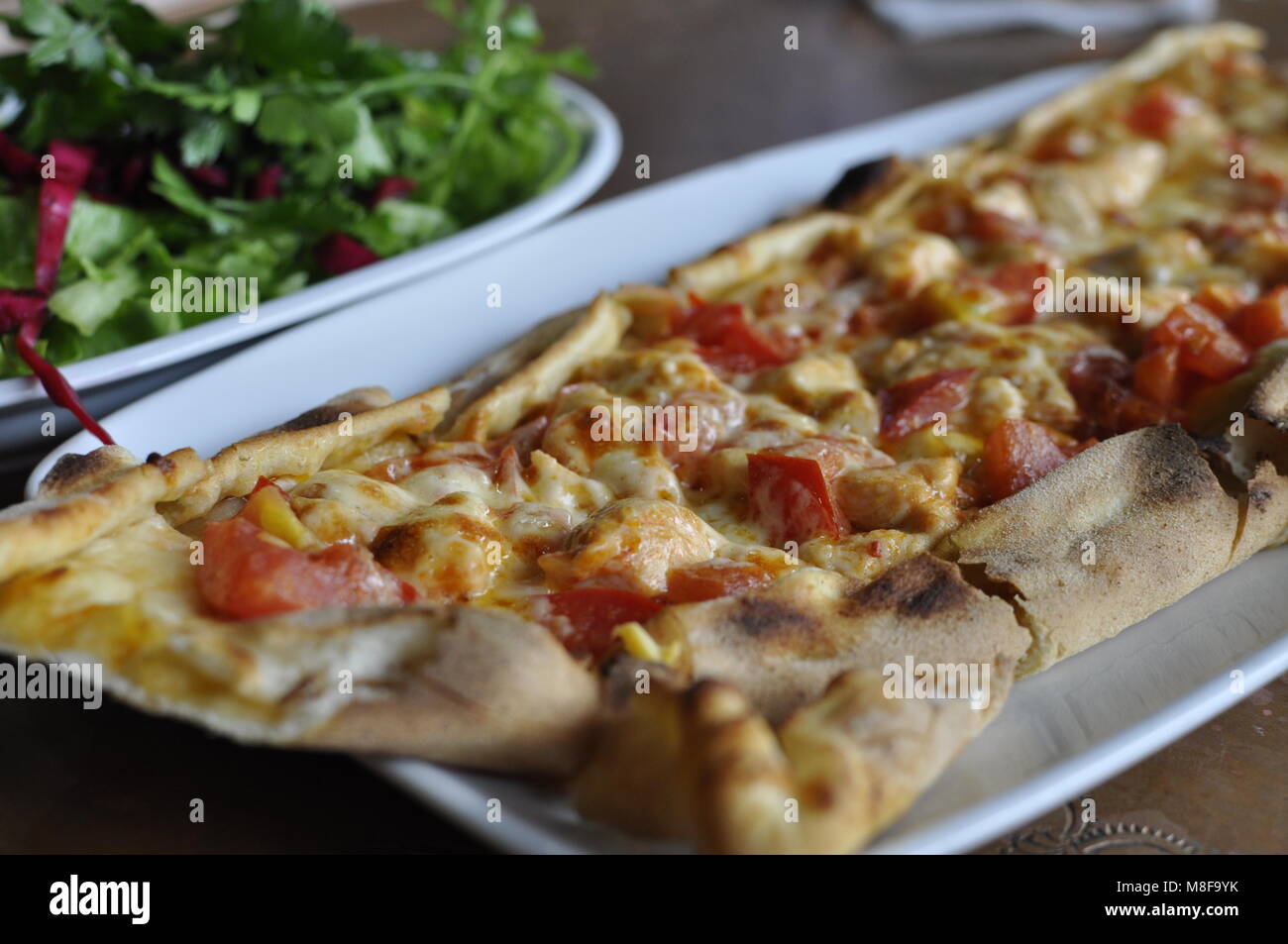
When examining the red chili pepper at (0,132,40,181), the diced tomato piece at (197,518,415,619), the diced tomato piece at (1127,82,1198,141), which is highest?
the diced tomato piece at (1127,82,1198,141)

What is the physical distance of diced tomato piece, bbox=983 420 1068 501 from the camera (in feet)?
9.65

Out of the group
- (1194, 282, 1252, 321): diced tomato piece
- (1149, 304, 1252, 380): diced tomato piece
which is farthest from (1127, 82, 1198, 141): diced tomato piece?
(1149, 304, 1252, 380): diced tomato piece

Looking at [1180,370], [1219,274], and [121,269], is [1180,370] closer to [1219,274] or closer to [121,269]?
[1219,274]

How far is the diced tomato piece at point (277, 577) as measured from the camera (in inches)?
87.4

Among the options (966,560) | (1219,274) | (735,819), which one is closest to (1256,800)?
(966,560)

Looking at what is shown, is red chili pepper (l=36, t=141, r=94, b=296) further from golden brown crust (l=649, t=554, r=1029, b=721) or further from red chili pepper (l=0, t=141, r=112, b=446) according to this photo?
golden brown crust (l=649, t=554, r=1029, b=721)

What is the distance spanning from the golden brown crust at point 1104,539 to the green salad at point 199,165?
235cm

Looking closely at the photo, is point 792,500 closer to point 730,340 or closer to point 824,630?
point 824,630

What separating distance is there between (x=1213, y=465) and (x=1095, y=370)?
49 cm

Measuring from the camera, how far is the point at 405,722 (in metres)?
2.03

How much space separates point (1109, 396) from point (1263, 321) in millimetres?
525

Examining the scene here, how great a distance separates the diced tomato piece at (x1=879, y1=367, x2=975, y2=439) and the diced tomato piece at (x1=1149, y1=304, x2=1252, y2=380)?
548 millimetres

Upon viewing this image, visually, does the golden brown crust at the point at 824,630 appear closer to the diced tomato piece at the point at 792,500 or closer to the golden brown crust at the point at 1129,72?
the diced tomato piece at the point at 792,500

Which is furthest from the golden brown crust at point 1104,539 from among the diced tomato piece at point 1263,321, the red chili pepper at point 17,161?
the red chili pepper at point 17,161
